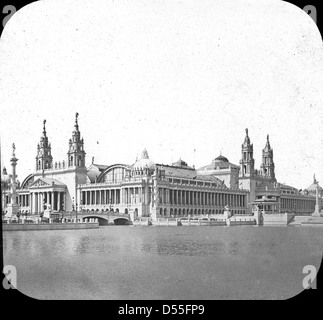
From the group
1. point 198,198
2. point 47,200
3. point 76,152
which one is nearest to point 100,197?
point 76,152

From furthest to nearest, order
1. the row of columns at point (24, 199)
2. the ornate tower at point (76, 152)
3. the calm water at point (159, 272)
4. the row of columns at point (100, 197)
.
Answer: the row of columns at point (24, 199) → the ornate tower at point (76, 152) → the row of columns at point (100, 197) → the calm water at point (159, 272)

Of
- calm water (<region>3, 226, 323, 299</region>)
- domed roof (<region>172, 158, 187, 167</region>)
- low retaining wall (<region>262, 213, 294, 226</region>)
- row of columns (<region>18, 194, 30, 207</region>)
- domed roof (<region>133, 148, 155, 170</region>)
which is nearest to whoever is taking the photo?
calm water (<region>3, 226, 323, 299</region>)

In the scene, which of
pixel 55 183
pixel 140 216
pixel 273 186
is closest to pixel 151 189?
pixel 140 216

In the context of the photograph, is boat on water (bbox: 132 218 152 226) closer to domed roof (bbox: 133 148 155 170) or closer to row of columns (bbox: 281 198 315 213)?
domed roof (bbox: 133 148 155 170)

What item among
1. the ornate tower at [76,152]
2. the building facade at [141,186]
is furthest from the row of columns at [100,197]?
the ornate tower at [76,152]

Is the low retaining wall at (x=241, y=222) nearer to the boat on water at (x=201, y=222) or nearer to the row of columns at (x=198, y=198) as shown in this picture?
the boat on water at (x=201, y=222)

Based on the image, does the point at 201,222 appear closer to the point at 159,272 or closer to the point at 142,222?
the point at 142,222

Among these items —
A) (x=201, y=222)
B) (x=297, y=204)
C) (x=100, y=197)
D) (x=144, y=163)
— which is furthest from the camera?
(x=297, y=204)

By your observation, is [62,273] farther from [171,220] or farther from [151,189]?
[151,189]

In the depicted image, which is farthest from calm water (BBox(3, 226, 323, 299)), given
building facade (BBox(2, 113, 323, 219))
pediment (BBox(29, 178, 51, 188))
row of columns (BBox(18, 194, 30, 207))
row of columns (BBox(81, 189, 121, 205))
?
row of columns (BBox(18, 194, 30, 207))
